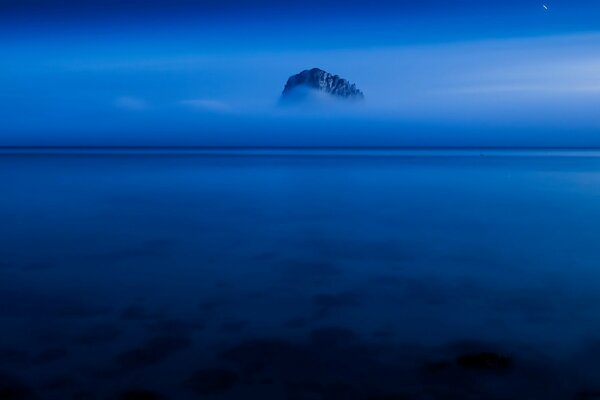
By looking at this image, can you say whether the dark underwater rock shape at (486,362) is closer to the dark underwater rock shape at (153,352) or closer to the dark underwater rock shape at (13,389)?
the dark underwater rock shape at (153,352)

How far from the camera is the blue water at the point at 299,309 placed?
4621 millimetres

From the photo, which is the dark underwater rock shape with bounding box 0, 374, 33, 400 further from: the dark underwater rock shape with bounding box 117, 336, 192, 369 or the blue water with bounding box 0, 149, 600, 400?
the dark underwater rock shape with bounding box 117, 336, 192, 369

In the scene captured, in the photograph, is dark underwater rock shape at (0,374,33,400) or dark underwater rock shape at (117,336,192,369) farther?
dark underwater rock shape at (117,336,192,369)

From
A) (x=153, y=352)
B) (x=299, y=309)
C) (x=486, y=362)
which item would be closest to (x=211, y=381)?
(x=153, y=352)

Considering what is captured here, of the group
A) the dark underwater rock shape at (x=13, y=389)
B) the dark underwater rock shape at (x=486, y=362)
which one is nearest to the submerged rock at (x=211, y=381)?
the dark underwater rock shape at (x=13, y=389)

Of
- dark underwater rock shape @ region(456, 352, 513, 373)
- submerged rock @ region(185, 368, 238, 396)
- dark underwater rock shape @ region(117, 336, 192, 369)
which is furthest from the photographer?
dark underwater rock shape @ region(117, 336, 192, 369)

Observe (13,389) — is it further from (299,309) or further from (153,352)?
(299,309)

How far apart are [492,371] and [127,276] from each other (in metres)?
5.49

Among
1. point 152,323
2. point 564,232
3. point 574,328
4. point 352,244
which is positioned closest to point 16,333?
point 152,323

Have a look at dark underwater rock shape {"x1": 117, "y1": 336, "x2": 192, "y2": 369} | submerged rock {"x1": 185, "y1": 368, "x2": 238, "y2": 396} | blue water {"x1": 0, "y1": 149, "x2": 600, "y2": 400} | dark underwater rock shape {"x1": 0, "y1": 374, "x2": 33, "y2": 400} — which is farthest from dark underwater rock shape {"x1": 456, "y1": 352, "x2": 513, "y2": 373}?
dark underwater rock shape {"x1": 0, "y1": 374, "x2": 33, "y2": 400}

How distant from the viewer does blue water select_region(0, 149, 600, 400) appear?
182 inches

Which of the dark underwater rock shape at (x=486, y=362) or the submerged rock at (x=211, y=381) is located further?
the dark underwater rock shape at (x=486, y=362)

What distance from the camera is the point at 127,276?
27.4 ft

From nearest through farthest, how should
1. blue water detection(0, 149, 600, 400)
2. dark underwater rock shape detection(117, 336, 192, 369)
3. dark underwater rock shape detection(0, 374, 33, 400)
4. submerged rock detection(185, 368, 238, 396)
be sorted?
dark underwater rock shape detection(0, 374, 33, 400) → submerged rock detection(185, 368, 238, 396) → blue water detection(0, 149, 600, 400) → dark underwater rock shape detection(117, 336, 192, 369)
